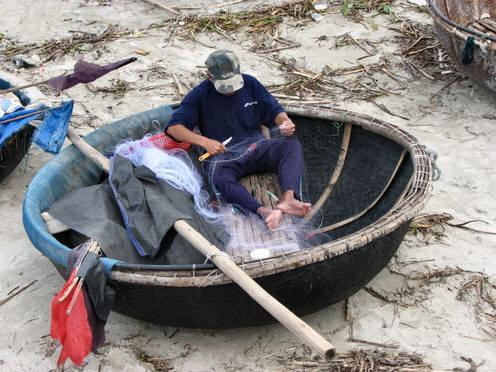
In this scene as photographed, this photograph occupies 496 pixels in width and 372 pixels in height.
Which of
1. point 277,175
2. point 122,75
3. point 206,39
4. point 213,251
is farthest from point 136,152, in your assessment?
point 206,39

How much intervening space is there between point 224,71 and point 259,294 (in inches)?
68.4

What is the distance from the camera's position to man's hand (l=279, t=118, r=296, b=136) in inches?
168

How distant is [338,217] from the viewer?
4391 millimetres

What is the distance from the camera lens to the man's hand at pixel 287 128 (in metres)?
4.27

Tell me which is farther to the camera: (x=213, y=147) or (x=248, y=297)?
(x=213, y=147)

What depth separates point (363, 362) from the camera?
10.8ft

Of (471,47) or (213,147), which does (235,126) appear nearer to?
(213,147)

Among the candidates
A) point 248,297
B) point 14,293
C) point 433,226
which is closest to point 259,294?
point 248,297

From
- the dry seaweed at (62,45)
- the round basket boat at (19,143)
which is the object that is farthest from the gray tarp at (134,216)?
the dry seaweed at (62,45)

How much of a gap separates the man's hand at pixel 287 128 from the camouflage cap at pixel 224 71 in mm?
392

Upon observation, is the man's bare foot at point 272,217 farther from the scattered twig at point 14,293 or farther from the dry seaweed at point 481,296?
the scattered twig at point 14,293

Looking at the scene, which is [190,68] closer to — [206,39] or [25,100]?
[206,39]

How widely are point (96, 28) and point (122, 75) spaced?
156 centimetres

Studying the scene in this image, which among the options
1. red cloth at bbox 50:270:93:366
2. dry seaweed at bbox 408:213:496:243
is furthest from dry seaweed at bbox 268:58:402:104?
red cloth at bbox 50:270:93:366
